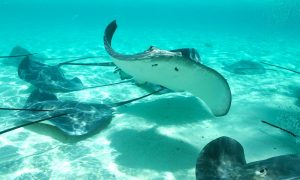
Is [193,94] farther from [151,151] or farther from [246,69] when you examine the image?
[246,69]

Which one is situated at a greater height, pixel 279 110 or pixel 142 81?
pixel 142 81

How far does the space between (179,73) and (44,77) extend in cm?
545

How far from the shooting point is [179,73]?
4555mm

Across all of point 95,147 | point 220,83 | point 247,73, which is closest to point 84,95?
point 95,147

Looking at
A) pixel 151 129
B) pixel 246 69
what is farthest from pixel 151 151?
pixel 246 69

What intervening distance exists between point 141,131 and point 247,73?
25.6 ft

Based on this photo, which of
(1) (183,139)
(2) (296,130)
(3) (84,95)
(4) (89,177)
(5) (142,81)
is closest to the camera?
(4) (89,177)

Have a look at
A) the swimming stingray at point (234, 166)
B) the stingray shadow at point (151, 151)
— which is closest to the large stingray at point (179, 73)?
the stingray shadow at point (151, 151)

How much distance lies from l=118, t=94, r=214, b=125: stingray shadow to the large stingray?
1.73 m

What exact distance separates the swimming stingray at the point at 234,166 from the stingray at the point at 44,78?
19.7 ft

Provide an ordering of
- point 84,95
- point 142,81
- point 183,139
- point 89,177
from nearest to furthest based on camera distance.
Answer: point 89,177 < point 142,81 < point 183,139 < point 84,95

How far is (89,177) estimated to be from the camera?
443 centimetres

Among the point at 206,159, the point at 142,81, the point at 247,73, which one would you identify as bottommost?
the point at 247,73

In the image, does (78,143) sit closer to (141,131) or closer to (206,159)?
(141,131)
